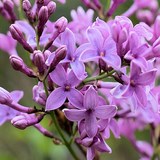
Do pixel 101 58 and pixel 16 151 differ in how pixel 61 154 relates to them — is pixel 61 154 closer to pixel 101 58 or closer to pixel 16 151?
pixel 16 151

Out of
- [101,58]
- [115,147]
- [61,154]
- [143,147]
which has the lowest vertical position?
[115,147]

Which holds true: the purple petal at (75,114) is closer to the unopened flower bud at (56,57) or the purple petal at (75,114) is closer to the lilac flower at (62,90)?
the lilac flower at (62,90)

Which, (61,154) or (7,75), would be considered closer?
(61,154)

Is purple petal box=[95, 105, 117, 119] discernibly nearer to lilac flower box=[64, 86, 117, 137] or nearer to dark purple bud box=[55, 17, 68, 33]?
lilac flower box=[64, 86, 117, 137]

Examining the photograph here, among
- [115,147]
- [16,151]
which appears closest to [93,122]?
[16,151]

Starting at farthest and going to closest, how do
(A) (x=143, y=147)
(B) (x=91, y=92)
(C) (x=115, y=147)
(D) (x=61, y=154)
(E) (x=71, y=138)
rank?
(C) (x=115, y=147) < (D) (x=61, y=154) < (A) (x=143, y=147) < (E) (x=71, y=138) < (B) (x=91, y=92)

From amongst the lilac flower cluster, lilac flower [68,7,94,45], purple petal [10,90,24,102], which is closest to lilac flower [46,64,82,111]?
the lilac flower cluster

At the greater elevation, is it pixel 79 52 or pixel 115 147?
pixel 79 52
